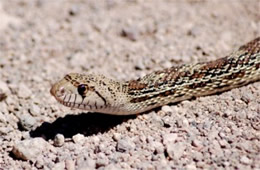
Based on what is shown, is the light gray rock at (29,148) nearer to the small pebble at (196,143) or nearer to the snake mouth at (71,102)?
the snake mouth at (71,102)

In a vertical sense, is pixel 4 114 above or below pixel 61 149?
above

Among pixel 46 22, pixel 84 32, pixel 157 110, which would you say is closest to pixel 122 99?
pixel 157 110

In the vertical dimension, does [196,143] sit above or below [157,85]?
below

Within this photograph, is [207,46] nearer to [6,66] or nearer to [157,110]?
[157,110]

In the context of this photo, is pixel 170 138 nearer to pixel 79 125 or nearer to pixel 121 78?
pixel 79 125

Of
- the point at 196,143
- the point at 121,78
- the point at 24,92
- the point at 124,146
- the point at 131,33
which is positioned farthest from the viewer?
the point at 131,33

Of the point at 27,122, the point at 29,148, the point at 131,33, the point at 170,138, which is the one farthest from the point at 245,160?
the point at 131,33
